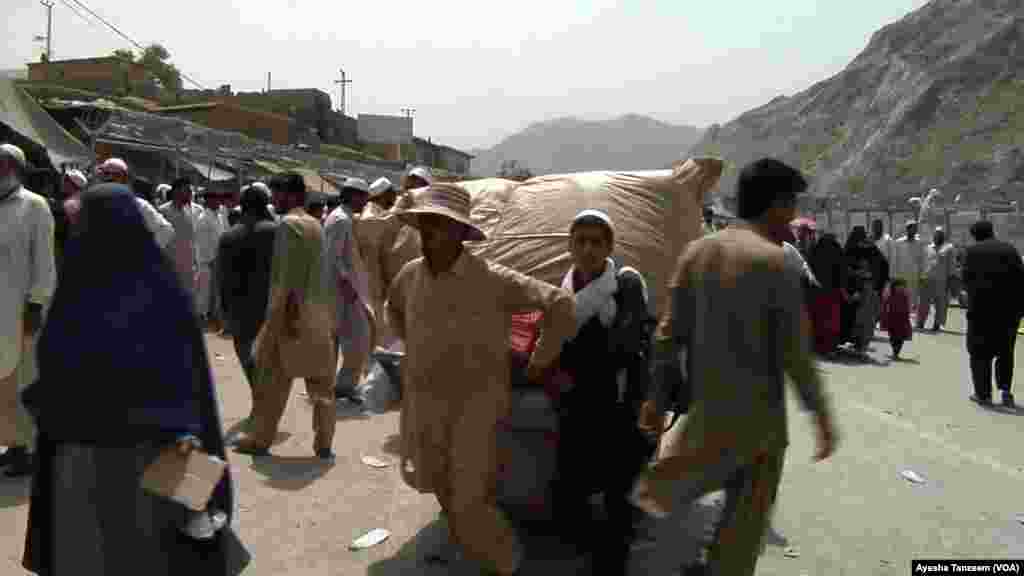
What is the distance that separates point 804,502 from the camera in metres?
5.28

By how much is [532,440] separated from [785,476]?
256 cm

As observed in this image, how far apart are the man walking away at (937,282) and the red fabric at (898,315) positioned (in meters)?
3.89

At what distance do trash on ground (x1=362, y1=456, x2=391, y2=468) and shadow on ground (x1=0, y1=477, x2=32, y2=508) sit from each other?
198 cm

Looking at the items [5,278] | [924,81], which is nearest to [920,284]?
[5,278]

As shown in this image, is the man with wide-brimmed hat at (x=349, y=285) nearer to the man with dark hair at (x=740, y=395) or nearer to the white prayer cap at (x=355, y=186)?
the white prayer cap at (x=355, y=186)

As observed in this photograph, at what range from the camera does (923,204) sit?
2052 cm

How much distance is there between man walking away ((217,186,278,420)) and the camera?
618 centimetres

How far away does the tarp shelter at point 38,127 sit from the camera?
44.7 feet

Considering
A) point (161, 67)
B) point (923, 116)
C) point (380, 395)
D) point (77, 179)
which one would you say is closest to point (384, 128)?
point (161, 67)

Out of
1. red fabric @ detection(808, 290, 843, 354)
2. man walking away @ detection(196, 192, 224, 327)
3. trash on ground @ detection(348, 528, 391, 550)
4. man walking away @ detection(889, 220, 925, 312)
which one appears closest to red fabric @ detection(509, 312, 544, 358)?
trash on ground @ detection(348, 528, 391, 550)

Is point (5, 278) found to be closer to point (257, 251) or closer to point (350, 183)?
point (257, 251)

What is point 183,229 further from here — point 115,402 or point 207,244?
point 115,402

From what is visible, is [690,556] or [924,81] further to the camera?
[924,81]

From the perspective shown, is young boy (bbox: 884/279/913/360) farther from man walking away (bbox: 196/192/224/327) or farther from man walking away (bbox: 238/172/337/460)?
man walking away (bbox: 196/192/224/327)
